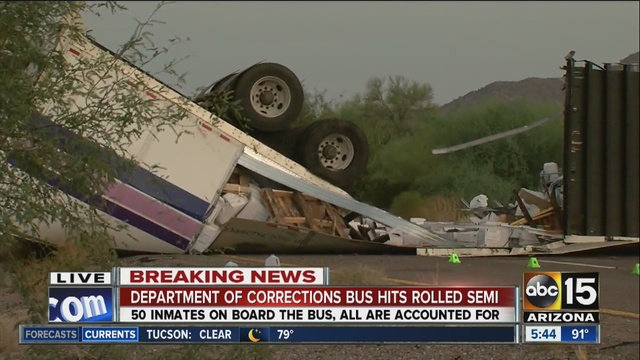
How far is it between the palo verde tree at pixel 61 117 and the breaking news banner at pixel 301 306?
Result: 51cm

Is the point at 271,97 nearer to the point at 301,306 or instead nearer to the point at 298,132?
the point at 298,132

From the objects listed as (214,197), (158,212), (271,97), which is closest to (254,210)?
(214,197)

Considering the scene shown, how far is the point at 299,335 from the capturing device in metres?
4.36

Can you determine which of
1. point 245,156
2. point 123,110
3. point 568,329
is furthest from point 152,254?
point 568,329

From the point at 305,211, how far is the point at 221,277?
5920mm

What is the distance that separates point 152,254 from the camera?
9289mm

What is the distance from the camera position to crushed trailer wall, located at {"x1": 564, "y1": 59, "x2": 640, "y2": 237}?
25.3 ft

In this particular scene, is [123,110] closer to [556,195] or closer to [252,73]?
[252,73]

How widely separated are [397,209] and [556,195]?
4222 mm

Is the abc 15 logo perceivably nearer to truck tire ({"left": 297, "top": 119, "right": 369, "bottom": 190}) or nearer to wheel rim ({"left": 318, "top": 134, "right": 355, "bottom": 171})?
truck tire ({"left": 297, "top": 119, "right": 369, "bottom": 190})

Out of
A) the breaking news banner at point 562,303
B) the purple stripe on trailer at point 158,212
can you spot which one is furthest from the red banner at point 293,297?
the purple stripe on trailer at point 158,212

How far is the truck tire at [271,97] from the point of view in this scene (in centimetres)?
963

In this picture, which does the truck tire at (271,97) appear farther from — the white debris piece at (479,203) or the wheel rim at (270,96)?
the white debris piece at (479,203)

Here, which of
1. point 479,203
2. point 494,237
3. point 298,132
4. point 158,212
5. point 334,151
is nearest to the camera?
point 158,212
